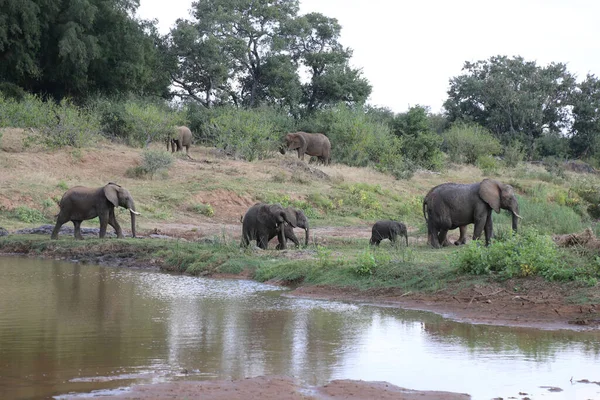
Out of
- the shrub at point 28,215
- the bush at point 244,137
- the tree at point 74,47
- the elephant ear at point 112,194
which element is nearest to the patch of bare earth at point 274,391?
the elephant ear at point 112,194

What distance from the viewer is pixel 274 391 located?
7.38 m

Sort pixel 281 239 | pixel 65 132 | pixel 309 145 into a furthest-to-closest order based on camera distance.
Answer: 1. pixel 309 145
2. pixel 65 132
3. pixel 281 239

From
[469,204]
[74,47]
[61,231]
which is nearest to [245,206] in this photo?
[61,231]

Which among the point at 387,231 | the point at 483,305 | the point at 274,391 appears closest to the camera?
the point at 274,391

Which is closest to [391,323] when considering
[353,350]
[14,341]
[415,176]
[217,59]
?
[353,350]

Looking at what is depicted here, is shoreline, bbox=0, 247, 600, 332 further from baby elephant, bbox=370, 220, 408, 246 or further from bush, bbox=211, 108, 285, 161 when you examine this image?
bush, bbox=211, 108, 285, 161

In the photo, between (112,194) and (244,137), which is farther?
(244,137)

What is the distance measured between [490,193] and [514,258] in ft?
22.2

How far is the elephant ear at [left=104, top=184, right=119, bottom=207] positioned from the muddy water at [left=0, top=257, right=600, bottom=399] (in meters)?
7.14

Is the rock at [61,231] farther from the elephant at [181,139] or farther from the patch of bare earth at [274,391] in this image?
the elephant at [181,139]

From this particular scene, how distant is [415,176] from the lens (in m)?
41.0

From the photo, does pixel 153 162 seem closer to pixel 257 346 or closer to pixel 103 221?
pixel 103 221

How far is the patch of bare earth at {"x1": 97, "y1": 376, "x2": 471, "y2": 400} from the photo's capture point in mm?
7205

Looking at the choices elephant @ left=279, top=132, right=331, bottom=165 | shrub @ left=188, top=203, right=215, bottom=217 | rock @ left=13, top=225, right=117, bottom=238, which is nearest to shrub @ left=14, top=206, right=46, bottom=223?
rock @ left=13, top=225, right=117, bottom=238
